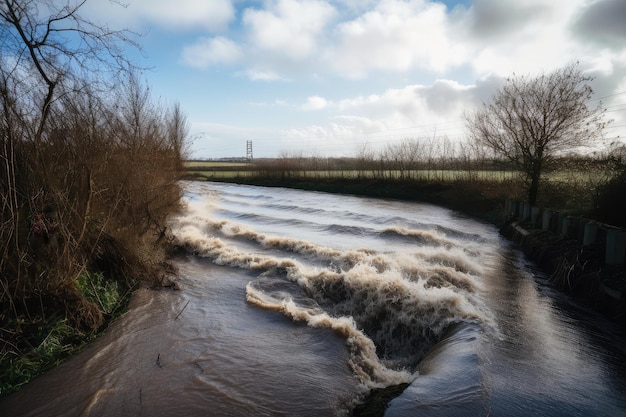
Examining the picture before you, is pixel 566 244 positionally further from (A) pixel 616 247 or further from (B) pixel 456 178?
(B) pixel 456 178

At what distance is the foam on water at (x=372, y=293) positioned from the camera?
686 centimetres

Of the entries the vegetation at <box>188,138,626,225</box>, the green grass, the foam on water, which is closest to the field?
the vegetation at <box>188,138,626,225</box>

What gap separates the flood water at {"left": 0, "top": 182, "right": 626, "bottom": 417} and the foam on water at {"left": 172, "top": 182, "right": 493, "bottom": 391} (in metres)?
0.04

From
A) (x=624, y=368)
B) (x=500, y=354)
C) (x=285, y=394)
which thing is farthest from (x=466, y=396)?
(x=624, y=368)

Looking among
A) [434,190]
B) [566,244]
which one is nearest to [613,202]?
[566,244]

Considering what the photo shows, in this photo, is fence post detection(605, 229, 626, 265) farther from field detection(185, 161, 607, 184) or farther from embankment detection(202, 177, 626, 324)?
field detection(185, 161, 607, 184)

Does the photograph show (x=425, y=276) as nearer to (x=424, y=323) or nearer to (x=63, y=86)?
(x=424, y=323)

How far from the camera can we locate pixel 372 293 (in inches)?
340

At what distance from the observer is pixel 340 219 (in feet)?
68.6

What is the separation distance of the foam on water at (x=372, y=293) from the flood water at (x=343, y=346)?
35mm

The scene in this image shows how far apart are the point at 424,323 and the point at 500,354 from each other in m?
1.64

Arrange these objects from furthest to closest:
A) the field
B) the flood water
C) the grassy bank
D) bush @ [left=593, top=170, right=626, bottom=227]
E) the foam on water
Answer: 1. the grassy bank
2. the field
3. bush @ [left=593, top=170, right=626, bottom=227]
4. the foam on water
5. the flood water

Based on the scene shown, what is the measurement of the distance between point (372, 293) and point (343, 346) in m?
2.29

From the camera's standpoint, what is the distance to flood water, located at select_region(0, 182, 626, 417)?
4809 mm
